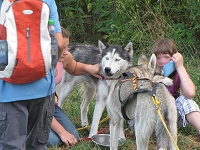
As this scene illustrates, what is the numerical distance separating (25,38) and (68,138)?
79.8 inches

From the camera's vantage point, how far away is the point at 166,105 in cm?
282

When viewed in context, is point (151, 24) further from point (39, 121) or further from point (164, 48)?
point (39, 121)

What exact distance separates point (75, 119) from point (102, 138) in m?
1.07

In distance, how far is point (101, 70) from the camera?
4492mm

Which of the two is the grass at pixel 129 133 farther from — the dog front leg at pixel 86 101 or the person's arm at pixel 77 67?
the person's arm at pixel 77 67

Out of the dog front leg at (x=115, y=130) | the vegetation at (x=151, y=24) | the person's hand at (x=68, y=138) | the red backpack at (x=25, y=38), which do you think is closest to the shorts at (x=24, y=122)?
the red backpack at (x=25, y=38)

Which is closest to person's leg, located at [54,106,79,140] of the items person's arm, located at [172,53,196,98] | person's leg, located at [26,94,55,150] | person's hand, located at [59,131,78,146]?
person's hand, located at [59,131,78,146]

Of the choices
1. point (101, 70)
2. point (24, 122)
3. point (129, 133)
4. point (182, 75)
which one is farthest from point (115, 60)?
point (24, 122)

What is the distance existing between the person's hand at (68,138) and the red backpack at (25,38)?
1.84 m

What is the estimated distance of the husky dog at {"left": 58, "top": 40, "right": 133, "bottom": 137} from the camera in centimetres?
447

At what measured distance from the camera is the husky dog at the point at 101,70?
14.7 feet

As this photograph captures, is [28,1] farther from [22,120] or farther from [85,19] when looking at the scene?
[85,19]

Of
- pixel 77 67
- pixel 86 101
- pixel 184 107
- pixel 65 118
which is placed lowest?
pixel 86 101

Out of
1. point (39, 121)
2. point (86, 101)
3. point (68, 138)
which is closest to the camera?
point (39, 121)
